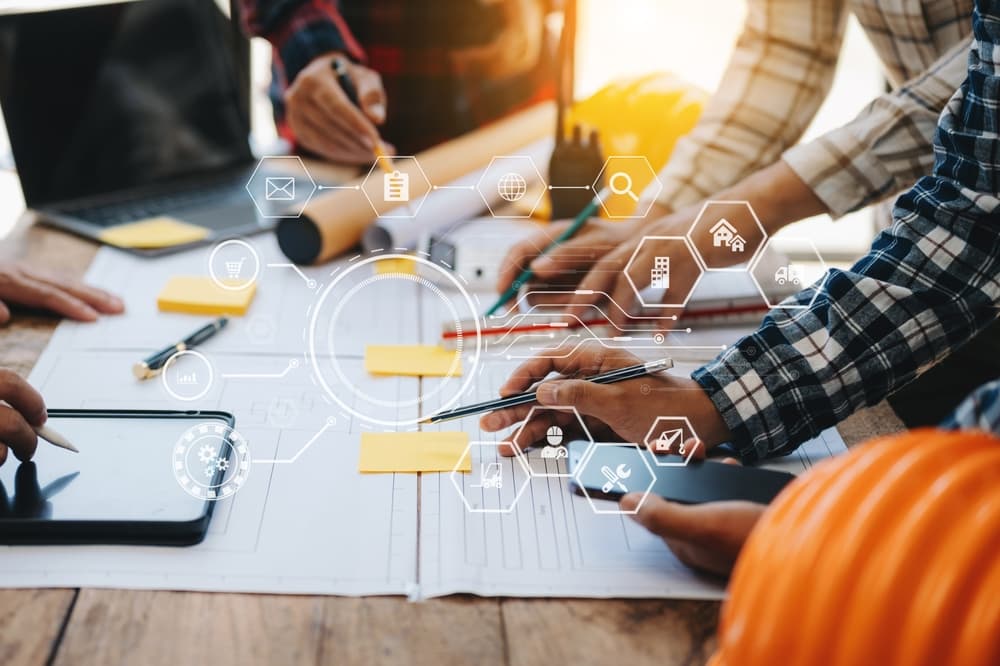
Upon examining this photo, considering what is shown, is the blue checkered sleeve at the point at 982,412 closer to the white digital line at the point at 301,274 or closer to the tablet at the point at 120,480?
the tablet at the point at 120,480

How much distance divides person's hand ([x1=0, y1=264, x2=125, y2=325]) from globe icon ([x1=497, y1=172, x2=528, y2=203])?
1.35 ft

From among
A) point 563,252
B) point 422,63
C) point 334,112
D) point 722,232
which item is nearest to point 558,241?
point 563,252

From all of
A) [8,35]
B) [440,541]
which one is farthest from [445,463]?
[8,35]

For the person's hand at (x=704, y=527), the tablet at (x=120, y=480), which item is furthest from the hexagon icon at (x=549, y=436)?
the tablet at (x=120, y=480)

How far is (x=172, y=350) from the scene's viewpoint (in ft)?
2.44

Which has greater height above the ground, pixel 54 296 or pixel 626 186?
pixel 626 186

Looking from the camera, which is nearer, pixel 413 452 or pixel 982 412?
pixel 982 412

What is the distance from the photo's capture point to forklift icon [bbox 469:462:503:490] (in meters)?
0.62

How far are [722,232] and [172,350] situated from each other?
1.54 ft

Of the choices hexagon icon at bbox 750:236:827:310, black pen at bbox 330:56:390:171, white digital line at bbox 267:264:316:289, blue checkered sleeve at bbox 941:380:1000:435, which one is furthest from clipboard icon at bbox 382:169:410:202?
blue checkered sleeve at bbox 941:380:1000:435

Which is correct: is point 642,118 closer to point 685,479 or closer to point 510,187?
point 510,187

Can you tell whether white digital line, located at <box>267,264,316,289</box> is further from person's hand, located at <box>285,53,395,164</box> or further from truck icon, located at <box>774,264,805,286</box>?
truck icon, located at <box>774,264,805,286</box>

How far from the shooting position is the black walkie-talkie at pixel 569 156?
856 mm

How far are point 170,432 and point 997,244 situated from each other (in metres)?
Answer: 0.57
